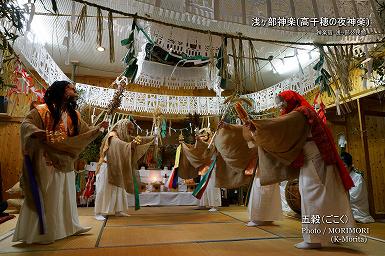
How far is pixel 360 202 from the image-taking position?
4.60 meters

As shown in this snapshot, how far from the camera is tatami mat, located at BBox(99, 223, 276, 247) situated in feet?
9.02

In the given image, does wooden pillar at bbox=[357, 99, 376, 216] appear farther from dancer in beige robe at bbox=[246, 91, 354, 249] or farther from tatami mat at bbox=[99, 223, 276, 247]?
dancer in beige robe at bbox=[246, 91, 354, 249]

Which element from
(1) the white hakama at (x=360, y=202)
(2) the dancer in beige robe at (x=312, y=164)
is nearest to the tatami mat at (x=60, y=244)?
(2) the dancer in beige robe at (x=312, y=164)

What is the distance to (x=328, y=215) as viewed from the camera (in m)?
2.41

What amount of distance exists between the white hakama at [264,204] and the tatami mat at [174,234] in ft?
0.79

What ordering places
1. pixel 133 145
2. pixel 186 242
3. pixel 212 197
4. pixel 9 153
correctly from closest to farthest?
pixel 186 242 → pixel 133 145 → pixel 212 197 → pixel 9 153

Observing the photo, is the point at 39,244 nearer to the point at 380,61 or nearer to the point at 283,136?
the point at 283,136

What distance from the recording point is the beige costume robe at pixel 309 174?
2.40m

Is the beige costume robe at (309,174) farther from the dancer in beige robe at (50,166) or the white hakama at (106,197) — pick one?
the white hakama at (106,197)

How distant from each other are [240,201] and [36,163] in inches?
204

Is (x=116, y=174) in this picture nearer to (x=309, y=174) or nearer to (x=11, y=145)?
(x=309, y=174)

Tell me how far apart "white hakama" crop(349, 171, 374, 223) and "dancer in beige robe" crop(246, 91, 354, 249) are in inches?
94.9

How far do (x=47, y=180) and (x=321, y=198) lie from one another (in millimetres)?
2429

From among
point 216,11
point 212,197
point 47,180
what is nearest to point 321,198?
point 216,11
